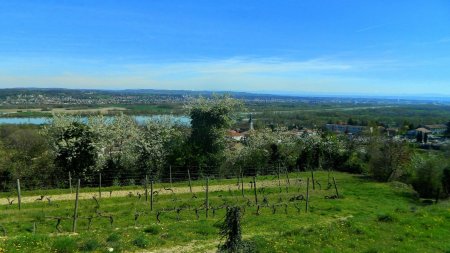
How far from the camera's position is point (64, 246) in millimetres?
11594

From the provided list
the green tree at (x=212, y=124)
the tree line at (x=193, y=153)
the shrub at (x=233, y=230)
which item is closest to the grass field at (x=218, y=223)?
the shrub at (x=233, y=230)

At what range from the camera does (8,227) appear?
52.1 ft

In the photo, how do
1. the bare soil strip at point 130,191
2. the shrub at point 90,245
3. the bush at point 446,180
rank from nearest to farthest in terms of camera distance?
the shrub at point 90,245, the bare soil strip at point 130,191, the bush at point 446,180

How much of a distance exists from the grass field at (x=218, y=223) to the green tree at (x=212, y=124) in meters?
10.1

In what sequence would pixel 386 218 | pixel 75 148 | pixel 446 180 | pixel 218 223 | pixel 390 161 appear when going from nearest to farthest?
pixel 218 223, pixel 386 218, pixel 446 180, pixel 75 148, pixel 390 161

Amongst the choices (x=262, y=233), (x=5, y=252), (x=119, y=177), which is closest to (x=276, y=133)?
(x=119, y=177)

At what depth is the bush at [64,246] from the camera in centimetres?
1149

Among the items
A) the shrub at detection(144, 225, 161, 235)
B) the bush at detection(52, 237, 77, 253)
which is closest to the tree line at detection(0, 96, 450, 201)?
the shrub at detection(144, 225, 161, 235)

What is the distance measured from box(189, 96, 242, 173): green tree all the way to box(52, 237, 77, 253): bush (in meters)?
24.8

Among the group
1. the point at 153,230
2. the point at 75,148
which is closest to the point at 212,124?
the point at 75,148

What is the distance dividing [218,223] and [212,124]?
2290 centimetres

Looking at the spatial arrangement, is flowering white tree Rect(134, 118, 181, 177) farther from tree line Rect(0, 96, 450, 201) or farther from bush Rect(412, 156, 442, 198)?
bush Rect(412, 156, 442, 198)

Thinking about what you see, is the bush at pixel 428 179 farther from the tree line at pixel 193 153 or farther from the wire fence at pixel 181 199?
the wire fence at pixel 181 199

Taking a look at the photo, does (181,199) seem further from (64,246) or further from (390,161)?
(390,161)
